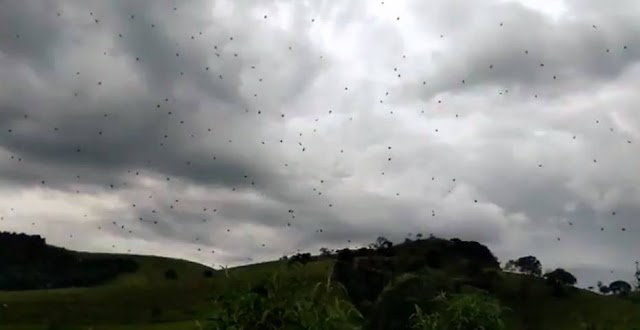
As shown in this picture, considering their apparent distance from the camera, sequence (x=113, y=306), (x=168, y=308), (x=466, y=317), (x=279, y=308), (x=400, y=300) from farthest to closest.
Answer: (x=113, y=306) < (x=168, y=308) < (x=400, y=300) < (x=466, y=317) < (x=279, y=308)

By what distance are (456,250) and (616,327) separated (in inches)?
2007

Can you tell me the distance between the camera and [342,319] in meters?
18.3

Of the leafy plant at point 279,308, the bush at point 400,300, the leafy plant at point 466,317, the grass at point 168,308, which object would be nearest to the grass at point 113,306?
the grass at point 168,308

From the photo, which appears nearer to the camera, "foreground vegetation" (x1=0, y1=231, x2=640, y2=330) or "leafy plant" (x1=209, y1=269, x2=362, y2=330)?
"leafy plant" (x1=209, y1=269, x2=362, y2=330)

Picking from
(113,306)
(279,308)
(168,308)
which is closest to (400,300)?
(168,308)

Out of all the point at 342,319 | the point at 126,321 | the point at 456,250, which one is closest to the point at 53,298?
the point at 126,321

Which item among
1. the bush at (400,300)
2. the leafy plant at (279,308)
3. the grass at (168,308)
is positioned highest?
the grass at (168,308)

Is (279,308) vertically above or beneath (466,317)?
beneath

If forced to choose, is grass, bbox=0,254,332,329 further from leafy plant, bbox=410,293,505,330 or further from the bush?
leafy plant, bbox=410,293,505,330

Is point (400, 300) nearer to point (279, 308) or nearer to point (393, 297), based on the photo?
point (393, 297)

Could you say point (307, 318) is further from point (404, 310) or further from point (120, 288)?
point (120, 288)

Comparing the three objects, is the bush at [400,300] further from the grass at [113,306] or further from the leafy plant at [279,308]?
the leafy plant at [279,308]

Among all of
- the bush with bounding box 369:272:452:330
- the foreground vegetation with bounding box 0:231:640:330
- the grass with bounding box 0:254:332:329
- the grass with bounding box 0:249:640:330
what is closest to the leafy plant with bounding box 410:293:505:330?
the foreground vegetation with bounding box 0:231:640:330

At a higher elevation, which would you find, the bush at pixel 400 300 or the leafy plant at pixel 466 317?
the bush at pixel 400 300
